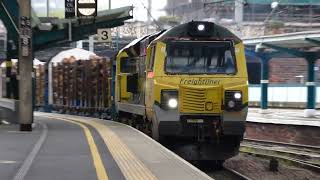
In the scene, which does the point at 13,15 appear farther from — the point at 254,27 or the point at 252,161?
the point at 254,27

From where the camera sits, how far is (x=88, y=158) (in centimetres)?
1143

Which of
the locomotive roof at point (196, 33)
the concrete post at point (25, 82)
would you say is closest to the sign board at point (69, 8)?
the concrete post at point (25, 82)

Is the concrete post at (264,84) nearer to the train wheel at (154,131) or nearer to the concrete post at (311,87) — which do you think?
the concrete post at (311,87)

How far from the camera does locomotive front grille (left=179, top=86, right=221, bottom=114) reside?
14.2 m

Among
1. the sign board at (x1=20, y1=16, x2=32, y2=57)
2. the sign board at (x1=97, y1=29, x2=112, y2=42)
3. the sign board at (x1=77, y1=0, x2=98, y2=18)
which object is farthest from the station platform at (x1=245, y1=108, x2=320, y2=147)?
the sign board at (x1=20, y1=16, x2=32, y2=57)

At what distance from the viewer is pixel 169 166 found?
1037 cm

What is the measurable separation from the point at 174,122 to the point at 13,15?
8189 millimetres

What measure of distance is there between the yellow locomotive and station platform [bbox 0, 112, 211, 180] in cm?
84

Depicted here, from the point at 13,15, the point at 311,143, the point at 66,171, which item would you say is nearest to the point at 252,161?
the point at 311,143

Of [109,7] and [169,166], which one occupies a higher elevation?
[109,7]

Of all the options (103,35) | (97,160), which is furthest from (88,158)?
(103,35)

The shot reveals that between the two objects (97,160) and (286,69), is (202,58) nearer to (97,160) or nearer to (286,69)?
(97,160)

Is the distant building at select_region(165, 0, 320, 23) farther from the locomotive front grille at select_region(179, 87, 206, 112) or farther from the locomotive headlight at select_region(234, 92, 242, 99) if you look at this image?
the locomotive front grille at select_region(179, 87, 206, 112)

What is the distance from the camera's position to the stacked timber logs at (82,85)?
90.1 feet
